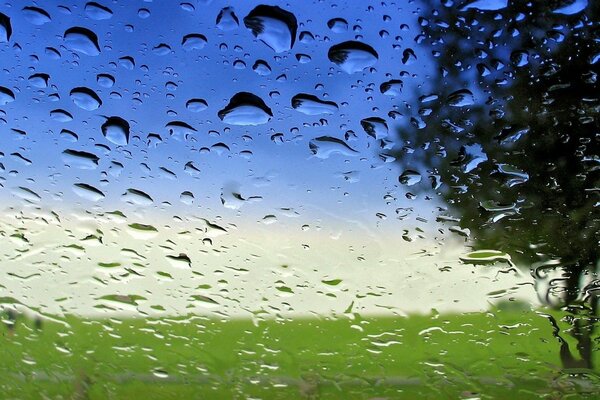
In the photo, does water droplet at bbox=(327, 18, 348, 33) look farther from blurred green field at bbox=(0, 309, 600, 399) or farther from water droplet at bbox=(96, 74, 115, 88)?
blurred green field at bbox=(0, 309, 600, 399)

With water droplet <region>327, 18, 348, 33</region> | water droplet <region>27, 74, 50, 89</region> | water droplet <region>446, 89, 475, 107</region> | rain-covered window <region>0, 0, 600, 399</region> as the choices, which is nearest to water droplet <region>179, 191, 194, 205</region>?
rain-covered window <region>0, 0, 600, 399</region>

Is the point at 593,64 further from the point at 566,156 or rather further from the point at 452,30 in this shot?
the point at 452,30

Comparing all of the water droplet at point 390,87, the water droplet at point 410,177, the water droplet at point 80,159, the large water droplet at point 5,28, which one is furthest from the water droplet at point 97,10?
the water droplet at point 410,177

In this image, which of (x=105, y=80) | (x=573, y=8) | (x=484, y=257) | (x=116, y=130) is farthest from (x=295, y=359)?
(x=573, y=8)

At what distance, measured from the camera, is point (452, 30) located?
1288 mm

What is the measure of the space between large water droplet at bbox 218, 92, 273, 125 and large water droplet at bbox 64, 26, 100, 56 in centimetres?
39

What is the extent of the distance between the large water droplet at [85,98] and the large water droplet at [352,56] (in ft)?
2.09

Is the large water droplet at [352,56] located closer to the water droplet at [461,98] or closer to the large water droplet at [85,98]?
the water droplet at [461,98]

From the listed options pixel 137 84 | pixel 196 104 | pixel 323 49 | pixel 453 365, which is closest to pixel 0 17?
pixel 137 84

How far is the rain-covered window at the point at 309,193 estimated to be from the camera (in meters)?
1.28

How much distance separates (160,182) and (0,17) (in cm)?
63

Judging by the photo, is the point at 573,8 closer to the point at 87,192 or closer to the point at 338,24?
the point at 338,24

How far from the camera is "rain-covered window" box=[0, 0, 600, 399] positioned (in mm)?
1278

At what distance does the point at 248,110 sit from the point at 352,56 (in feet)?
0.98
